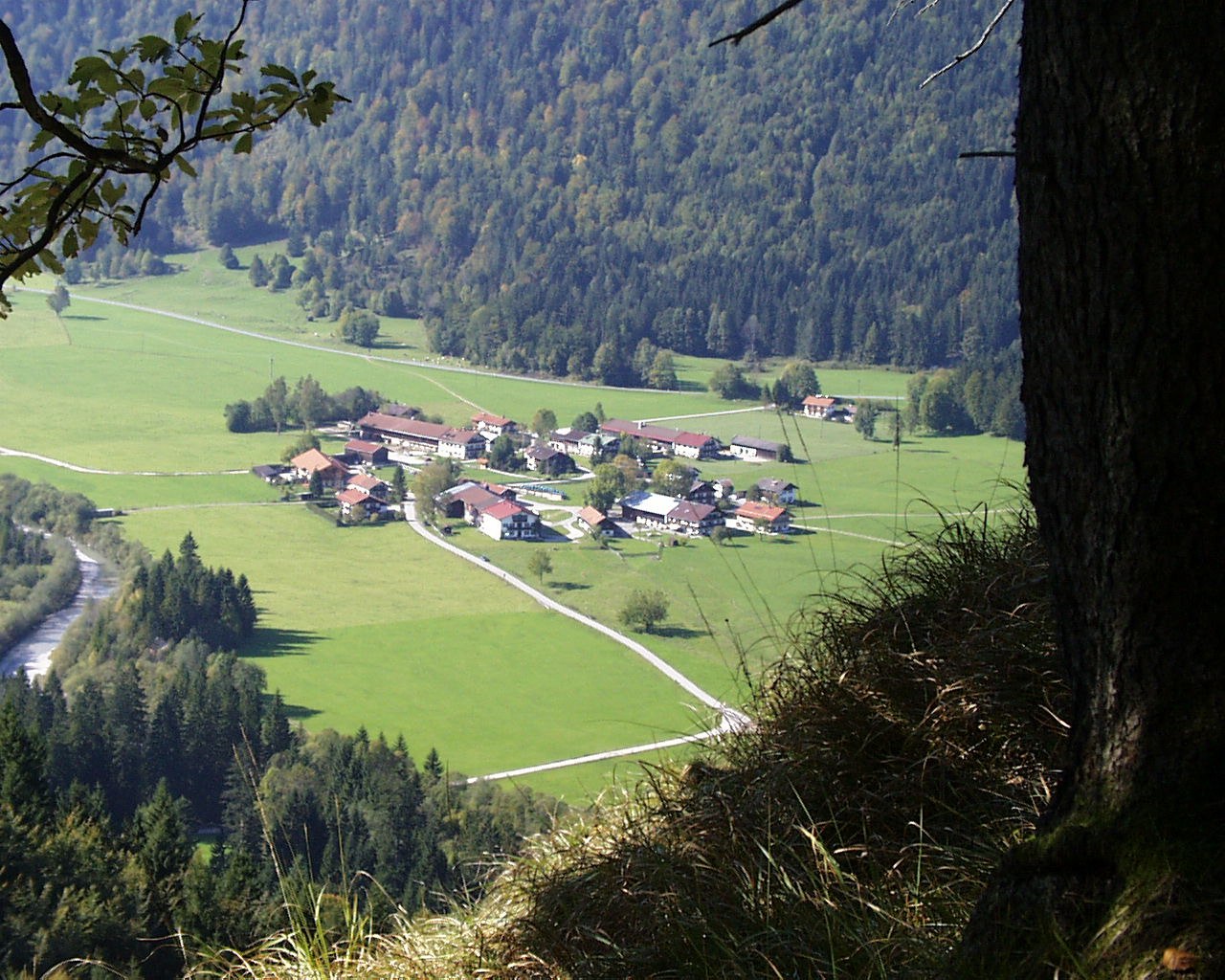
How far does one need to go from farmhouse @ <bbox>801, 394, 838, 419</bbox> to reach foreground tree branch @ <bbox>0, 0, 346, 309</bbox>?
48806 millimetres

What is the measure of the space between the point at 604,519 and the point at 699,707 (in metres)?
38.7

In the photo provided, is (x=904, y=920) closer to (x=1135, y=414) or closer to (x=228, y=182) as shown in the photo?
(x=1135, y=414)

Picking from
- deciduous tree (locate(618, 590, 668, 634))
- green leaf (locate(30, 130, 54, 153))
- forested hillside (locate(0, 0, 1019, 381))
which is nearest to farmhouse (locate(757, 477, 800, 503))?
deciduous tree (locate(618, 590, 668, 634))

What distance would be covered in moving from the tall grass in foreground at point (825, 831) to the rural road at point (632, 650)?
0.76 feet

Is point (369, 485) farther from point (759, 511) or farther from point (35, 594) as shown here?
point (759, 511)

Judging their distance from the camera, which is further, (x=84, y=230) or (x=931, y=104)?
(x=931, y=104)

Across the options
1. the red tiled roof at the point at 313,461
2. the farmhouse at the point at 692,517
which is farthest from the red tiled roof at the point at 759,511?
the red tiled roof at the point at 313,461

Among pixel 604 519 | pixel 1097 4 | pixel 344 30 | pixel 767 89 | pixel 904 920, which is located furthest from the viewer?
pixel 344 30

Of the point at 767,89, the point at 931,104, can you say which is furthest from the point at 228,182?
the point at 931,104

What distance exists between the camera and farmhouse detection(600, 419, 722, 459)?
49281 mm

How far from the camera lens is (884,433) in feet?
150

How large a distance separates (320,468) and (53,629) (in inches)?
575

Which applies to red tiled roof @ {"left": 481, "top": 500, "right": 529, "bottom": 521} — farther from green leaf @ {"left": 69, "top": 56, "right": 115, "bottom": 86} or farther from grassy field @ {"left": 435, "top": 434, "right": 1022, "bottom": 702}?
green leaf @ {"left": 69, "top": 56, "right": 115, "bottom": 86}

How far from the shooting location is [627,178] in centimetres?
10044
